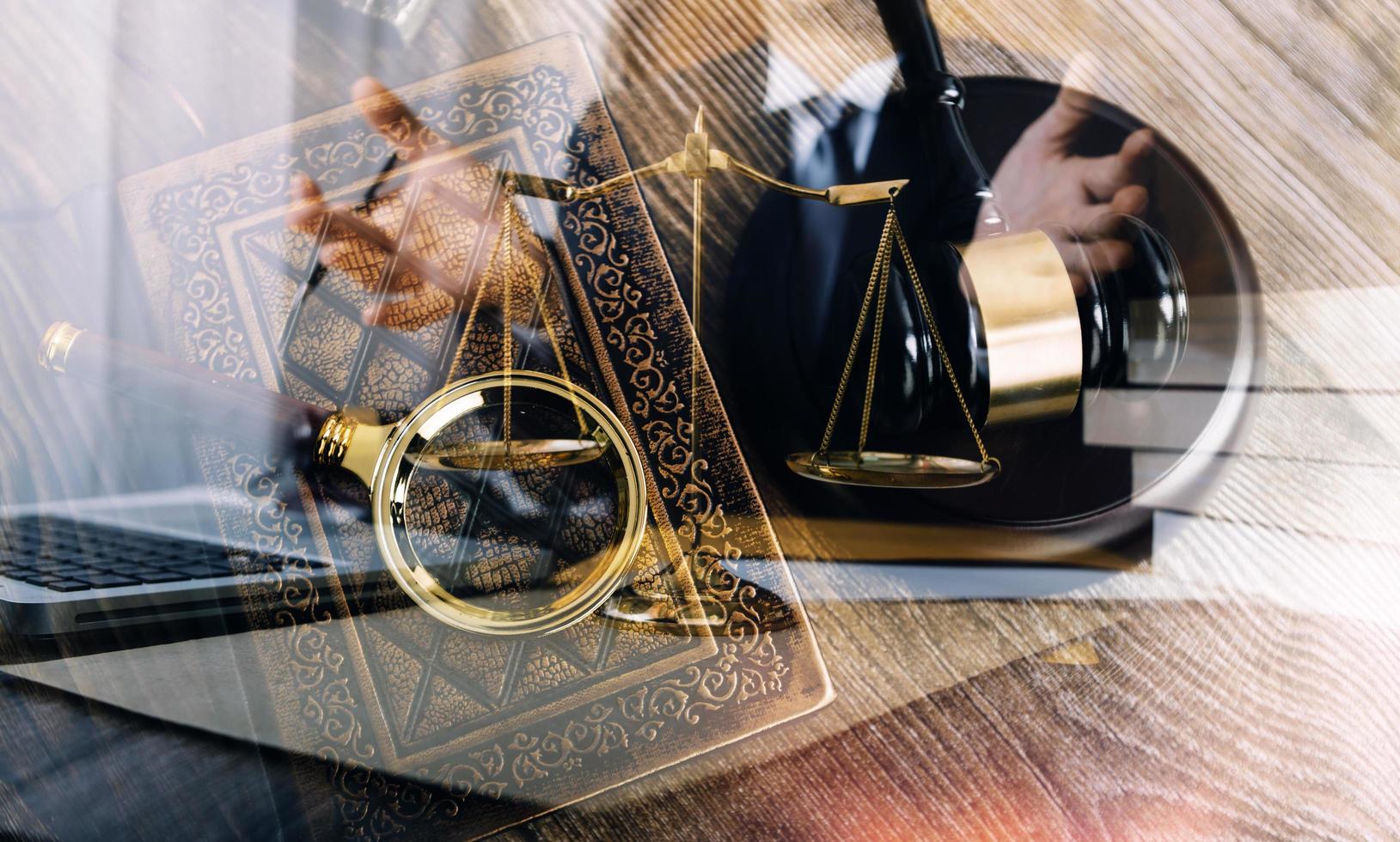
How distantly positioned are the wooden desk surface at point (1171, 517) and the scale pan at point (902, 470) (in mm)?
135

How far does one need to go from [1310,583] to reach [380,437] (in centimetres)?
77

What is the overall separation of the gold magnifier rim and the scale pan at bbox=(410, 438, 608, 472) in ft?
0.04

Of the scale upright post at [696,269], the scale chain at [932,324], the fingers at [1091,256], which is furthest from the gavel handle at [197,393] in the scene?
the fingers at [1091,256]

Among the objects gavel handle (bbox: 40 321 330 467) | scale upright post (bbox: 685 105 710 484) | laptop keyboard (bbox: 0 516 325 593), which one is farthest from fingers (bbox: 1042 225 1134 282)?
laptop keyboard (bbox: 0 516 325 593)

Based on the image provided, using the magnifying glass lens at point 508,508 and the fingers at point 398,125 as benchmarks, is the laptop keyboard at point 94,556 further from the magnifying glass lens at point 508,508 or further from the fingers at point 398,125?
the fingers at point 398,125

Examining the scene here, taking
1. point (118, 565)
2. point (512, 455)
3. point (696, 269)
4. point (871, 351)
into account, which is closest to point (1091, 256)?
point (871, 351)

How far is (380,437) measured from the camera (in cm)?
51

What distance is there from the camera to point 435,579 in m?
0.51

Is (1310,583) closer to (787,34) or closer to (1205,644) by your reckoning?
(1205,644)

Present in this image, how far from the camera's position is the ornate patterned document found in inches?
20.3

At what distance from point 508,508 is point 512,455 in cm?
5

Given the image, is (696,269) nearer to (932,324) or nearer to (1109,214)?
(932,324)

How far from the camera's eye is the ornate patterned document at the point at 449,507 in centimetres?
52

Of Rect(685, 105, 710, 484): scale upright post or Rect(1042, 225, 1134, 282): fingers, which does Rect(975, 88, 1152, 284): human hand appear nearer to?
Rect(1042, 225, 1134, 282): fingers
